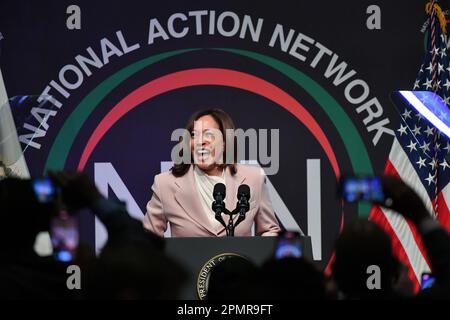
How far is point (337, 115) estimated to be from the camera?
6.79 meters

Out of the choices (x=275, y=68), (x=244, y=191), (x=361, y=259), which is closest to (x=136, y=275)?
(x=361, y=259)

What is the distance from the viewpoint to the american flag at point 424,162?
21.7 feet

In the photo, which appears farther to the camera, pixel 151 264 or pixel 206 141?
pixel 206 141

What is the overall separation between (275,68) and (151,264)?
497 cm

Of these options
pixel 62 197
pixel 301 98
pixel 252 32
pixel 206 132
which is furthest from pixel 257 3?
pixel 62 197

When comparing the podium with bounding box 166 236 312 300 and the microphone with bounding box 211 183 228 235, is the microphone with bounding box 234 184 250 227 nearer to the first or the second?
the microphone with bounding box 211 183 228 235

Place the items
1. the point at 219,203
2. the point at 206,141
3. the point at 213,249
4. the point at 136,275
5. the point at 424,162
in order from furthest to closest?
the point at 424,162
the point at 206,141
the point at 219,203
the point at 213,249
the point at 136,275

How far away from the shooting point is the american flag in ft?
21.7

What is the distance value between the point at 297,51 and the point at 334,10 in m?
0.42

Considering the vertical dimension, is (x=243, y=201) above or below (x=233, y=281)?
above

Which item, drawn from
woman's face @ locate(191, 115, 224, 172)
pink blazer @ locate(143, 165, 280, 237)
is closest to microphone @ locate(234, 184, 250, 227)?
pink blazer @ locate(143, 165, 280, 237)

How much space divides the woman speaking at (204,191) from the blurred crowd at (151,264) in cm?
272

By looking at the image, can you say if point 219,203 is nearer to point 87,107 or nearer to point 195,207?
point 195,207

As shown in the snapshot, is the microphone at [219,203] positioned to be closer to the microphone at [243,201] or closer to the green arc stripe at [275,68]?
the microphone at [243,201]
